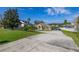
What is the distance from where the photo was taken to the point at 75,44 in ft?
8.21

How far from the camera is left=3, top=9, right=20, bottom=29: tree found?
2484mm

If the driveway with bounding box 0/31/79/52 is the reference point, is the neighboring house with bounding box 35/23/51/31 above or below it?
above

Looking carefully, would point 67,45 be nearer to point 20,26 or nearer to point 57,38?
point 57,38

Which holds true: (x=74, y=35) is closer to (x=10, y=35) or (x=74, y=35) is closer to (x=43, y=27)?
(x=43, y=27)

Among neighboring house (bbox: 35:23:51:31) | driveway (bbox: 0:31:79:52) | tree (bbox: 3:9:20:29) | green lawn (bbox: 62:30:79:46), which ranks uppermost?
tree (bbox: 3:9:20:29)

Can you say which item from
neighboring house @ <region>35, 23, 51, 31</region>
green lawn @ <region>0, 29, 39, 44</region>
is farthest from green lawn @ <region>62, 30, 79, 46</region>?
green lawn @ <region>0, 29, 39, 44</region>

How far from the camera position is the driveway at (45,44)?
2.47 metres

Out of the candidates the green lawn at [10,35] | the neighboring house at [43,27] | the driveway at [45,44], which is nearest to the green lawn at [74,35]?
the driveway at [45,44]

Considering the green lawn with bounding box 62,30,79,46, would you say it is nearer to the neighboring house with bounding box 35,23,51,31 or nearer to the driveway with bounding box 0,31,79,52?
the driveway with bounding box 0,31,79,52

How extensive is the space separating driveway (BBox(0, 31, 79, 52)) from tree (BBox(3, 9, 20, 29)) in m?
0.14

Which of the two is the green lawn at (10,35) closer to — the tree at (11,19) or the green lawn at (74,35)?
the tree at (11,19)
